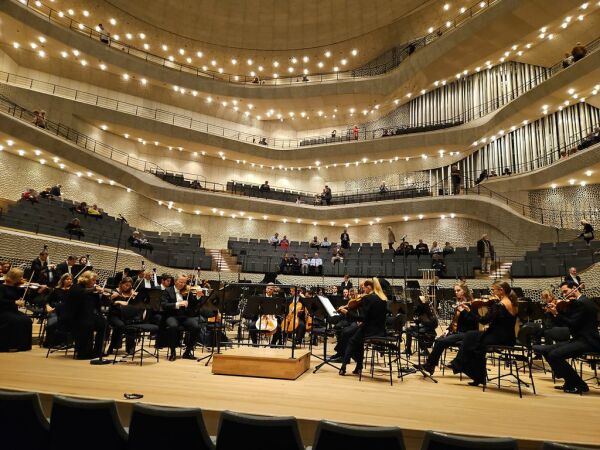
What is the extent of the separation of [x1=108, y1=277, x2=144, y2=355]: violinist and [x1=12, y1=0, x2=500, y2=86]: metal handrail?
59.9 ft

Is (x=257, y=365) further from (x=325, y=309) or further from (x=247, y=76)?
(x=247, y=76)

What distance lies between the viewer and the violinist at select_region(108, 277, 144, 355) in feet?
19.4

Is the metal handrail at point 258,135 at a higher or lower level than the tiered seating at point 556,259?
higher

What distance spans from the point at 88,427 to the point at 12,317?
4.98 m

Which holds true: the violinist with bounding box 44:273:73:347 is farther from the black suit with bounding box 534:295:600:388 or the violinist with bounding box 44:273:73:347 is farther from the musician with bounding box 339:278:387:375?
the black suit with bounding box 534:295:600:388

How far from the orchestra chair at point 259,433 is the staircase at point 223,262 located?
15974 mm

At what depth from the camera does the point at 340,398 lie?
3.97 m

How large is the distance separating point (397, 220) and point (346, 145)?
17.3 ft

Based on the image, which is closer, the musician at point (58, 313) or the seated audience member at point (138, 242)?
the musician at point (58, 313)

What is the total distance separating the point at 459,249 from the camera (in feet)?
54.7

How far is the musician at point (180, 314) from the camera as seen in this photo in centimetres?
631

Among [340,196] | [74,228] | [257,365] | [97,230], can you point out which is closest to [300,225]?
[340,196]

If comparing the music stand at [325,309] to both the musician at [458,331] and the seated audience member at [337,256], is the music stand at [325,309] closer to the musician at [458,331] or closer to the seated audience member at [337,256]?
the musician at [458,331]

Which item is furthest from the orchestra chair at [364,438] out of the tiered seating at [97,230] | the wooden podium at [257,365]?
the tiered seating at [97,230]
